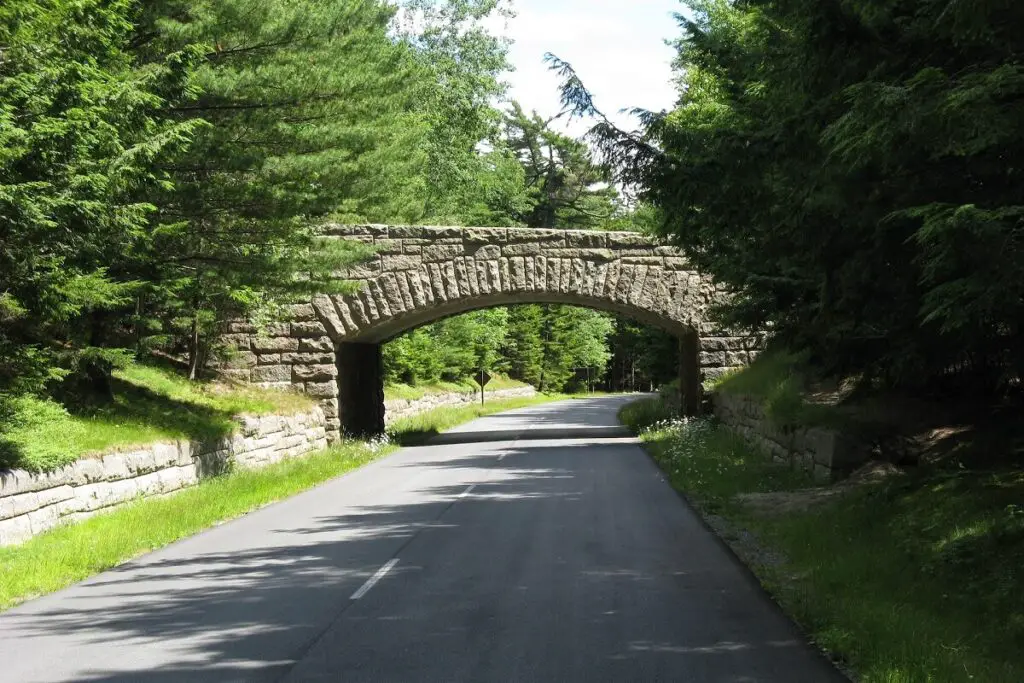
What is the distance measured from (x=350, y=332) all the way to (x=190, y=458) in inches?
330

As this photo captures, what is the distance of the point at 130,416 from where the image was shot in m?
15.6

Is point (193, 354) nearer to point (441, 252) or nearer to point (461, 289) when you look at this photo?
point (441, 252)

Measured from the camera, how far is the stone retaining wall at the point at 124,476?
10477 millimetres

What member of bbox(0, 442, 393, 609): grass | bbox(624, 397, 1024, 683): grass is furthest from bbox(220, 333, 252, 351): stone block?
bbox(624, 397, 1024, 683): grass

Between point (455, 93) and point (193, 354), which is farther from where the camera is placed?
point (455, 93)

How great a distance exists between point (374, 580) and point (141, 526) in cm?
407

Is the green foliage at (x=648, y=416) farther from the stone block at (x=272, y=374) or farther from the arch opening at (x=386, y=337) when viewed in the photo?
the stone block at (x=272, y=374)

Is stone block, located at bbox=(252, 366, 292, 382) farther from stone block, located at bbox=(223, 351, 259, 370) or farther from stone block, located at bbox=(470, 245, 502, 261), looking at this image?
stone block, located at bbox=(470, 245, 502, 261)

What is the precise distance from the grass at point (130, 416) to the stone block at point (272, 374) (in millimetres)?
481

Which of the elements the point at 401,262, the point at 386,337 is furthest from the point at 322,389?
the point at 386,337

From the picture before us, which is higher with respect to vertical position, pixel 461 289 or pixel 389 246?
pixel 389 246

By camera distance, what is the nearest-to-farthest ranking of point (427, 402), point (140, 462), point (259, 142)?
point (140, 462) → point (259, 142) → point (427, 402)

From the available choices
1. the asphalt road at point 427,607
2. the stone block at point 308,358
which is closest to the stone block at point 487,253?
the stone block at point 308,358

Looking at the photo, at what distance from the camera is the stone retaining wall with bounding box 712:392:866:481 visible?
1269cm
